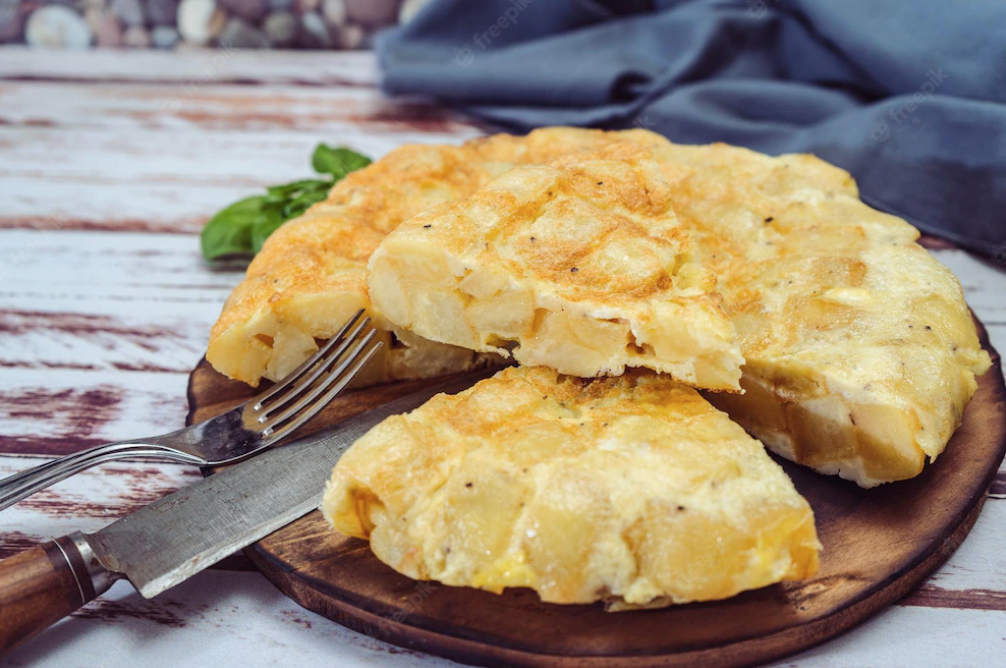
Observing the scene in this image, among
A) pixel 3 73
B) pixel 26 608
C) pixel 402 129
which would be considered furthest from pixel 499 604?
pixel 3 73

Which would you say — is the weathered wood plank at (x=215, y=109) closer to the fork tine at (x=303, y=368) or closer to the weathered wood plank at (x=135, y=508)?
the fork tine at (x=303, y=368)

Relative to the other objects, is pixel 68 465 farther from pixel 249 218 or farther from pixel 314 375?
Answer: pixel 249 218

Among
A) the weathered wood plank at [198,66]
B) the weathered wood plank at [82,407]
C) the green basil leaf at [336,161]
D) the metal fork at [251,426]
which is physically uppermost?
the weathered wood plank at [198,66]

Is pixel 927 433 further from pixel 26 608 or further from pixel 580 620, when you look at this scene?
pixel 26 608

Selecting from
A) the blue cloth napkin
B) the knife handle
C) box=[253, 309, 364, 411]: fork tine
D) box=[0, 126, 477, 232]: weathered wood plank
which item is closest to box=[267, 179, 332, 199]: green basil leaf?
box=[0, 126, 477, 232]: weathered wood plank

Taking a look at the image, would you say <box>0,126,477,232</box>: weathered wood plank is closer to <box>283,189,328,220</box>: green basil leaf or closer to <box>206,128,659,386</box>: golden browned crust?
<box>283,189,328,220</box>: green basil leaf

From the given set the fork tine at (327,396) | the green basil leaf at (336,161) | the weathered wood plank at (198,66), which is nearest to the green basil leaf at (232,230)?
the green basil leaf at (336,161)
